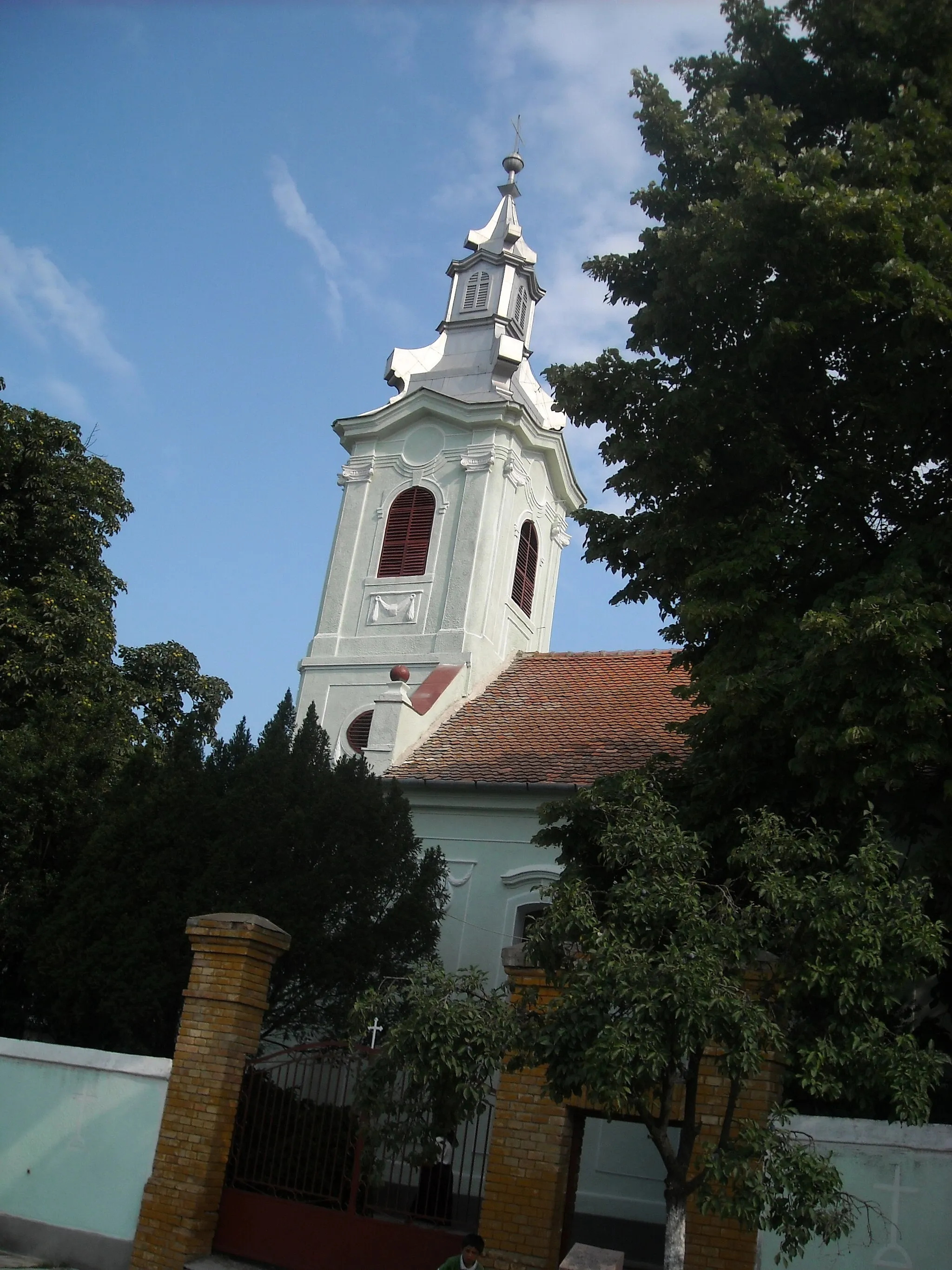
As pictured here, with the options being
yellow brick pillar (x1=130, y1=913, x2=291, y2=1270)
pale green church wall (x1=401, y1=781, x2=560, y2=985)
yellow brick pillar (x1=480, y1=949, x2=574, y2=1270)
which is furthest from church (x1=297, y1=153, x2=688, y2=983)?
yellow brick pillar (x1=480, y1=949, x2=574, y2=1270)

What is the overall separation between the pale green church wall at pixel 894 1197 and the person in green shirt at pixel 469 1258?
78.8 inches

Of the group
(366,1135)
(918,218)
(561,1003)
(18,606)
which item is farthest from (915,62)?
(18,606)

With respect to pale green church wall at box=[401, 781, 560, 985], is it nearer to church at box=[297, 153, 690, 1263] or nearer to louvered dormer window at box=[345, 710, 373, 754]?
church at box=[297, 153, 690, 1263]

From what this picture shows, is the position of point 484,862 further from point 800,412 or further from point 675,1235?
point 675,1235

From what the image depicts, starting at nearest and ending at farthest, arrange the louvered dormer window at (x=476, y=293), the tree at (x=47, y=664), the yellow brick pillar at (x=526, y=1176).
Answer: the yellow brick pillar at (x=526, y=1176)
the tree at (x=47, y=664)
the louvered dormer window at (x=476, y=293)

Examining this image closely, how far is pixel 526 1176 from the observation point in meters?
9.63

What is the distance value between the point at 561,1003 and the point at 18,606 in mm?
14669

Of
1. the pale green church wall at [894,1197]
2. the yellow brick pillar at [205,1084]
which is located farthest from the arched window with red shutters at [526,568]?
the pale green church wall at [894,1197]

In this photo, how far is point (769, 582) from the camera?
12023 millimetres

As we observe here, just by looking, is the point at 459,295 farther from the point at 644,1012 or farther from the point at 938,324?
the point at 644,1012

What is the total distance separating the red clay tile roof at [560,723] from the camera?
742 inches

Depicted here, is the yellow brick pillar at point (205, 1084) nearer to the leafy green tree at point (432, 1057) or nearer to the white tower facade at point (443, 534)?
the leafy green tree at point (432, 1057)

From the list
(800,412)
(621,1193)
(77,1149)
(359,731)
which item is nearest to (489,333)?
(359,731)

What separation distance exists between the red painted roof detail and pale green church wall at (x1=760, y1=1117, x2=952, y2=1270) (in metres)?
13.3
